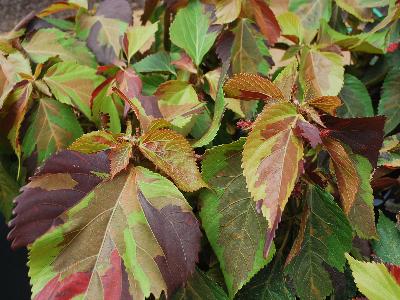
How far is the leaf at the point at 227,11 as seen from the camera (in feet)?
1.95

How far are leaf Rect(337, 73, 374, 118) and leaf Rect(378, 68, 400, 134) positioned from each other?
0.02m

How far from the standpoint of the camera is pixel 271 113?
416 mm

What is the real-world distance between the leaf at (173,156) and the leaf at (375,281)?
145 millimetres

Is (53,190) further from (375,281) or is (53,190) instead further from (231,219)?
(375,281)

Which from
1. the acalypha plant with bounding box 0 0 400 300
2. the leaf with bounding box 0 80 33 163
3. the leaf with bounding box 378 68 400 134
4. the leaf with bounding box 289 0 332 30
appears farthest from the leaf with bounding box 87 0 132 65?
the leaf with bounding box 378 68 400 134

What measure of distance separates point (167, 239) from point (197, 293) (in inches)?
3.5

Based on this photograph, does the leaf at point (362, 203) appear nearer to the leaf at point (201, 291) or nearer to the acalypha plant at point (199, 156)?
the acalypha plant at point (199, 156)

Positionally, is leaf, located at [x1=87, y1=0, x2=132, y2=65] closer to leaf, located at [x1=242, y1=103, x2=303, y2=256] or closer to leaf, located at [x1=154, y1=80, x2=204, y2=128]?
leaf, located at [x1=154, y1=80, x2=204, y2=128]

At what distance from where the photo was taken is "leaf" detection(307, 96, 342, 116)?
0.44 meters

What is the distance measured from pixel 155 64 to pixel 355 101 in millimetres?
243

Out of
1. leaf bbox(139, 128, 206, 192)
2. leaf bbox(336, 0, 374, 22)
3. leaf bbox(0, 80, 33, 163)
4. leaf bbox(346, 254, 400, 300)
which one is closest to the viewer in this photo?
leaf bbox(346, 254, 400, 300)

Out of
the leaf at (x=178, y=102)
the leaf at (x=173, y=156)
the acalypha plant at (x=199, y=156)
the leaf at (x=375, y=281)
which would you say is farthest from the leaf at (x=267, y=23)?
the leaf at (x=375, y=281)

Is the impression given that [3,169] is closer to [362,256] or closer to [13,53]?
[13,53]

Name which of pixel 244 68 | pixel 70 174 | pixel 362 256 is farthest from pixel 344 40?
pixel 70 174
